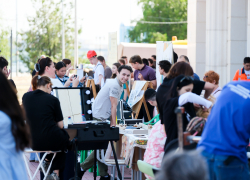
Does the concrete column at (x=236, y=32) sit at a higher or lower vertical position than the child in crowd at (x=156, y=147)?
higher

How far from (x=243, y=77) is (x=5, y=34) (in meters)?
30.2

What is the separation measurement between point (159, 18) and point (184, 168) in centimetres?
5044

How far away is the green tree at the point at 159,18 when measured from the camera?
163 feet

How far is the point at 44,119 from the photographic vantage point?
4.17m

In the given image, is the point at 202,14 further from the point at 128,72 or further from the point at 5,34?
the point at 5,34

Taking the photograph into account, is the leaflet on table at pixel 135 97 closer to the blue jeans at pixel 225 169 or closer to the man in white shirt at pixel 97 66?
the man in white shirt at pixel 97 66

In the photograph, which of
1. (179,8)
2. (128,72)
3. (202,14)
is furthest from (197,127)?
(179,8)

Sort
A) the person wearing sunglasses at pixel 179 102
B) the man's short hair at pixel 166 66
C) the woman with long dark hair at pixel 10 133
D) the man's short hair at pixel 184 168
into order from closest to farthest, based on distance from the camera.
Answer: the man's short hair at pixel 184 168, the woman with long dark hair at pixel 10 133, the person wearing sunglasses at pixel 179 102, the man's short hair at pixel 166 66

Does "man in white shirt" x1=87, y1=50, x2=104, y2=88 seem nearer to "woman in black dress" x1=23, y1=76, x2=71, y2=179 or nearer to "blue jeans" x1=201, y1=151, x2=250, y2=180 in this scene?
"woman in black dress" x1=23, y1=76, x2=71, y2=179

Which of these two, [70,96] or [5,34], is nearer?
[70,96]

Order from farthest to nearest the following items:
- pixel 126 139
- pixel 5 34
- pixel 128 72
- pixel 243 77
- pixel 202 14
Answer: pixel 5 34, pixel 202 14, pixel 243 77, pixel 128 72, pixel 126 139

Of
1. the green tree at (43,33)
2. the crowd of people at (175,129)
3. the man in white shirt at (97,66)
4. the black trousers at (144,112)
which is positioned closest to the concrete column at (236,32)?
the black trousers at (144,112)

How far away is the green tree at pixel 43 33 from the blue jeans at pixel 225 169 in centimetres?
3020

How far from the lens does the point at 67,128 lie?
4.45 meters
